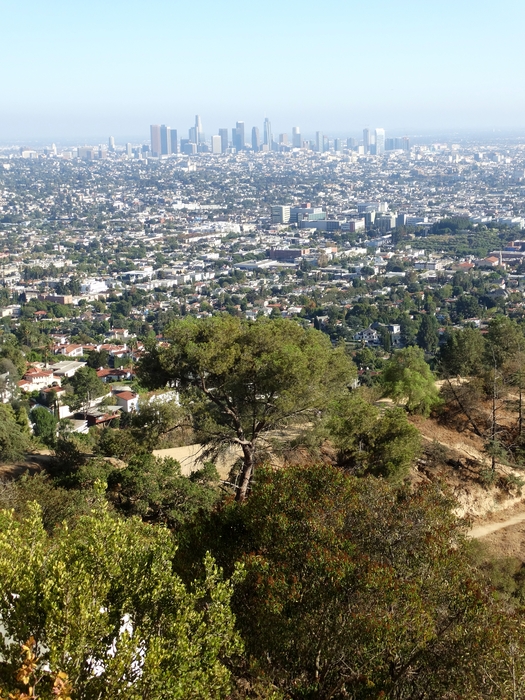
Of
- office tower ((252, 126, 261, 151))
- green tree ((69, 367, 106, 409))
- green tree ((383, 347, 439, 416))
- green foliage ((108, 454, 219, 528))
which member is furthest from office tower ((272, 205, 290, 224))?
office tower ((252, 126, 261, 151))

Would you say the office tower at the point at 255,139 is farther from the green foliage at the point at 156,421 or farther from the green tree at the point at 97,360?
the green foliage at the point at 156,421

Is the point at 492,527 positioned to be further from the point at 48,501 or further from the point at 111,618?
the point at 111,618

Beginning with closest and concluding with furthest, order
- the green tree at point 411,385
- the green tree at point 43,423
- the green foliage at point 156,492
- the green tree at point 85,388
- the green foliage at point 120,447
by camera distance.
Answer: the green foliage at point 156,492, the green foliage at point 120,447, the green tree at point 411,385, the green tree at point 43,423, the green tree at point 85,388

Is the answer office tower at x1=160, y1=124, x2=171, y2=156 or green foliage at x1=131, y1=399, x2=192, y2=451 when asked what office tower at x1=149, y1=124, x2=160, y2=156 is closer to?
office tower at x1=160, y1=124, x2=171, y2=156

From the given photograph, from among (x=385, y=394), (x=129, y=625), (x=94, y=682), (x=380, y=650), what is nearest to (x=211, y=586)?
(x=129, y=625)

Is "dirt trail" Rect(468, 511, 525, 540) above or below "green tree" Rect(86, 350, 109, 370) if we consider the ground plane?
above

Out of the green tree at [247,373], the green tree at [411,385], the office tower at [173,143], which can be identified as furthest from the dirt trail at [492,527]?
the office tower at [173,143]
